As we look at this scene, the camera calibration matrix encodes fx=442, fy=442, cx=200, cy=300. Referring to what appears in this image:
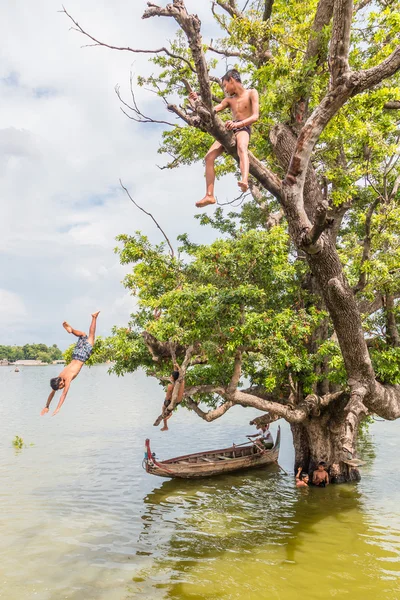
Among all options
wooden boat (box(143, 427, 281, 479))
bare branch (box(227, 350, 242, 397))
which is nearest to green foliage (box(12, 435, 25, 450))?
wooden boat (box(143, 427, 281, 479))

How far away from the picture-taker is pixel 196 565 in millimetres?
8719

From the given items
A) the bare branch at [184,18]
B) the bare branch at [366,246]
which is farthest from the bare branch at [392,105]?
the bare branch at [184,18]

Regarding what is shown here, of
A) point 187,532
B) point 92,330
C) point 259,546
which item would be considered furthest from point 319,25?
point 187,532

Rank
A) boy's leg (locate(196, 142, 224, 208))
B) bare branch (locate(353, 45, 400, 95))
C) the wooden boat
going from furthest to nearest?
the wooden boat → bare branch (locate(353, 45, 400, 95)) → boy's leg (locate(196, 142, 224, 208))

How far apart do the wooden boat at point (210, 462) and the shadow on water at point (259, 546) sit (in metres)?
0.63

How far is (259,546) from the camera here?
965cm

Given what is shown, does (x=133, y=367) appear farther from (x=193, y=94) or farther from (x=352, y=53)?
(x=352, y=53)

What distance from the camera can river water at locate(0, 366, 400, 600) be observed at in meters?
8.00

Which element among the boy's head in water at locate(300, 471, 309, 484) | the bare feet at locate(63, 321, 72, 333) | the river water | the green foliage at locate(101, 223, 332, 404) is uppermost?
the green foliage at locate(101, 223, 332, 404)

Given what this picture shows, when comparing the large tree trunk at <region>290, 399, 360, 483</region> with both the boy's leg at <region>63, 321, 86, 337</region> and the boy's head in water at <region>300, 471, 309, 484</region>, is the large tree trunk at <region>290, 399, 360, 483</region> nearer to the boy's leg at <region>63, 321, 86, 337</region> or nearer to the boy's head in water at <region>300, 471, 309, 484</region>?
the boy's head in water at <region>300, 471, 309, 484</region>

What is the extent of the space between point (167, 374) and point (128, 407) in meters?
26.5

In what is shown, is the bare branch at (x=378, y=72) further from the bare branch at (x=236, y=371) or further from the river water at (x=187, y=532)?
the river water at (x=187, y=532)

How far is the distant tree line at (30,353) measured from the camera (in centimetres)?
11150

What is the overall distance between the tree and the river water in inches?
92.9
